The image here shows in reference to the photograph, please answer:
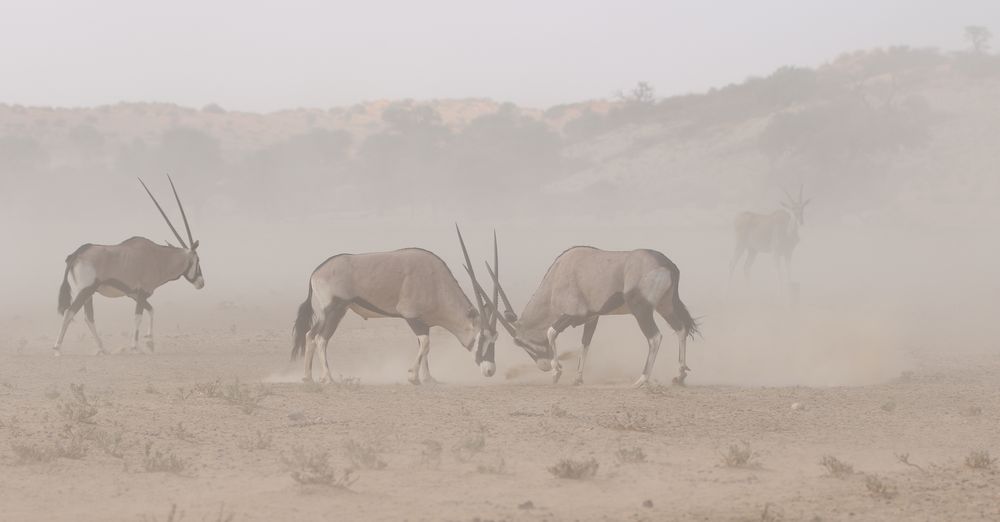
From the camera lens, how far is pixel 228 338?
20.3 meters

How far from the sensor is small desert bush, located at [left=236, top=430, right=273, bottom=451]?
9180mm

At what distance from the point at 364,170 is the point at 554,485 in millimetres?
61594

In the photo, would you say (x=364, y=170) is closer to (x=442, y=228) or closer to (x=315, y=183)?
(x=315, y=183)

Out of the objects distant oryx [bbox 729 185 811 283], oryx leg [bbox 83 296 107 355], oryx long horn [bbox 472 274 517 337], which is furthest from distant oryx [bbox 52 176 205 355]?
distant oryx [bbox 729 185 811 283]

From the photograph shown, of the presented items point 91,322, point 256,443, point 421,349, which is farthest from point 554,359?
point 91,322

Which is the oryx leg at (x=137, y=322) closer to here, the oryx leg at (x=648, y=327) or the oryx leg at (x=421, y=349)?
the oryx leg at (x=421, y=349)

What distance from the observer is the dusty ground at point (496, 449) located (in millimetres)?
7605

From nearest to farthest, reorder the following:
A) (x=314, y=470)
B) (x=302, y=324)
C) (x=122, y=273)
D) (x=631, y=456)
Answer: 1. (x=314, y=470)
2. (x=631, y=456)
3. (x=302, y=324)
4. (x=122, y=273)

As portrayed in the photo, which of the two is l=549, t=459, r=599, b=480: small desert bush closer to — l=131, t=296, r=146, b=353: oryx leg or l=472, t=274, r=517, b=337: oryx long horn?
l=472, t=274, r=517, b=337: oryx long horn

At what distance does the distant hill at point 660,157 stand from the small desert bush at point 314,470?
42.4 metres

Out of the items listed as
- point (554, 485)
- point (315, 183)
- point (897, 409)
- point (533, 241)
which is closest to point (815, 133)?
point (533, 241)

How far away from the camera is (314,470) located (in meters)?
7.95

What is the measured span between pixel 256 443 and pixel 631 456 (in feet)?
9.56

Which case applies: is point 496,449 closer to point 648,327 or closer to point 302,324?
point 648,327
